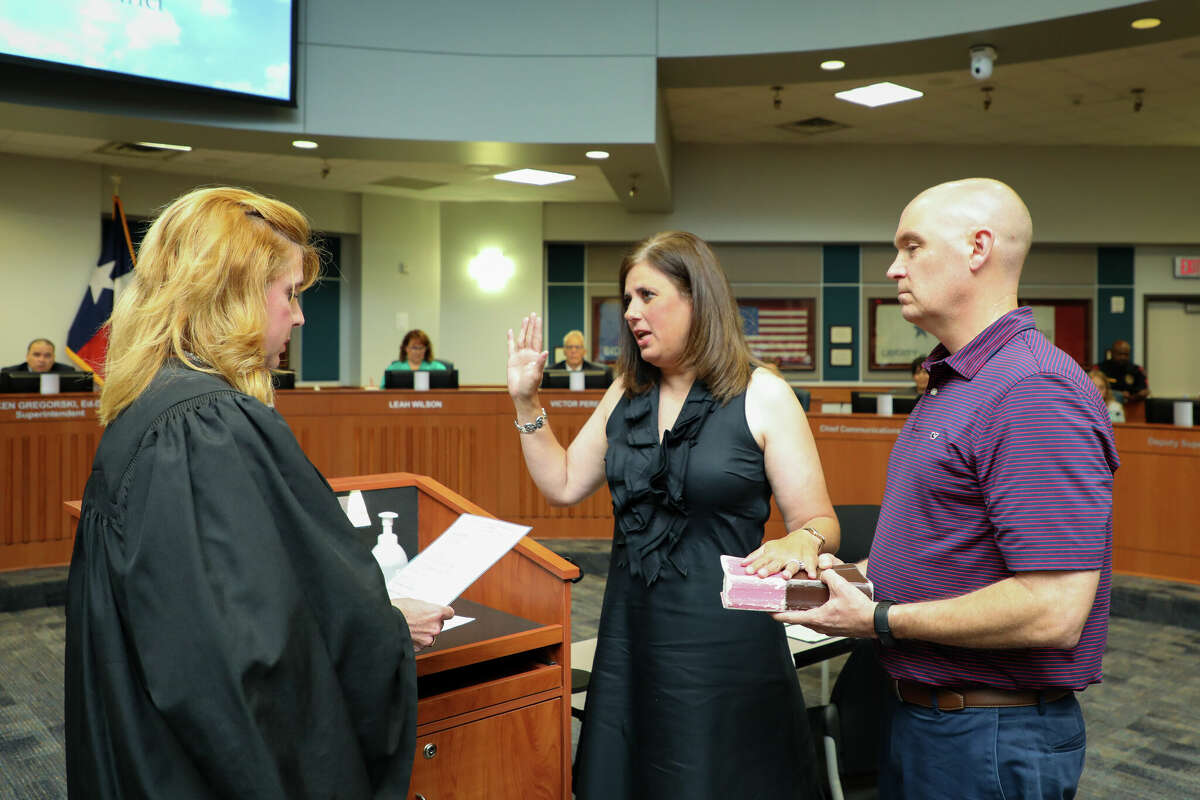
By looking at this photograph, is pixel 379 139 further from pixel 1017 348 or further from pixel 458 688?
pixel 1017 348

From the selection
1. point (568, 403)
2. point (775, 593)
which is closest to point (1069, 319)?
point (568, 403)

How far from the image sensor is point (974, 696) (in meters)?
1.41

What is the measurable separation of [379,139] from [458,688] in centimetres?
519

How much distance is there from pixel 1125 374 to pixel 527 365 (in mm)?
9319

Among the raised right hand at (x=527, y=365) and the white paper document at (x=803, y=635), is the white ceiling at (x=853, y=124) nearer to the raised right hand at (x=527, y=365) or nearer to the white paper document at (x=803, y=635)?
the white paper document at (x=803, y=635)

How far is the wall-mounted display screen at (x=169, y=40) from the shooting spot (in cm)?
514

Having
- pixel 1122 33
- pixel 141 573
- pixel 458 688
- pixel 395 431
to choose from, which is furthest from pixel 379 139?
pixel 141 573

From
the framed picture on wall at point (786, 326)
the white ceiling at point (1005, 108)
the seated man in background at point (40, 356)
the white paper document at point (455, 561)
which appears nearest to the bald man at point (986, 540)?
the white paper document at point (455, 561)

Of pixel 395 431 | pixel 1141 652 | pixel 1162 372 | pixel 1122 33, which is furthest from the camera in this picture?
pixel 1162 372

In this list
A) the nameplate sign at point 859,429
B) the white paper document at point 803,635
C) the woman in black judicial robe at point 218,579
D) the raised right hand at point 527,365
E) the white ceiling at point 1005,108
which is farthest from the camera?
the white ceiling at point 1005,108

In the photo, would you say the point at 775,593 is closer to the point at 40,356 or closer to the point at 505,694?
the point at 505,694

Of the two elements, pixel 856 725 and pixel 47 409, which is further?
pixel 47 409

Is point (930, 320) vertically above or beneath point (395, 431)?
above

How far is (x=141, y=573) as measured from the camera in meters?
1.18
